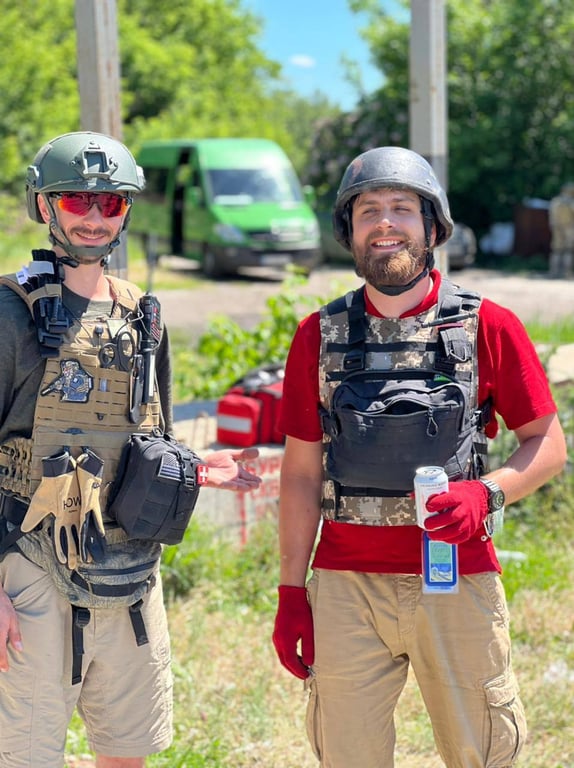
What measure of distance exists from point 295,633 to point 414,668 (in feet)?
1.01

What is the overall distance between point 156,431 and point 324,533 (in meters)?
0.50

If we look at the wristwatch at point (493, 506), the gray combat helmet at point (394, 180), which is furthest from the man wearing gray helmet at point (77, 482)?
the wristwatch at point (493, 506)

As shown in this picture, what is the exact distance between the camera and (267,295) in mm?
16828

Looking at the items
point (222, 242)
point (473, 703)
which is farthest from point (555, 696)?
point (222, 242)

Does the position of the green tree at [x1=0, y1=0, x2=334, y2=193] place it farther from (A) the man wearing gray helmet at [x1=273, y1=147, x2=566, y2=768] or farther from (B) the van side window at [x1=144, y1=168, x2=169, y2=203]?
(A) the man wearing gray helmet at [x1=273, y1=147, x2=566, y2=768]

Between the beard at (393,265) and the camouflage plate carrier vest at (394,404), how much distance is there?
0.30ft

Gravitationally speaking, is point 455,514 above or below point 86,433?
below

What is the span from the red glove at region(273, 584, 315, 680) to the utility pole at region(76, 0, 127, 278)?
6.73 feet

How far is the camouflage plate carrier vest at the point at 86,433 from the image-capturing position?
2531 mm

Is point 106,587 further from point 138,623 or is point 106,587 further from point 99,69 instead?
point 99,69

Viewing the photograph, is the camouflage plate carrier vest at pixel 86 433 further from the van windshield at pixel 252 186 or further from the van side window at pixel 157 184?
the van side window at pixel 157 184

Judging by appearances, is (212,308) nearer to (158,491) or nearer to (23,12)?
(158,491)

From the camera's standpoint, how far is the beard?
2.60 meters

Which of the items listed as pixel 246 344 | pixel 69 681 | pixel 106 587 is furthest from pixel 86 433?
pixel 246 344
